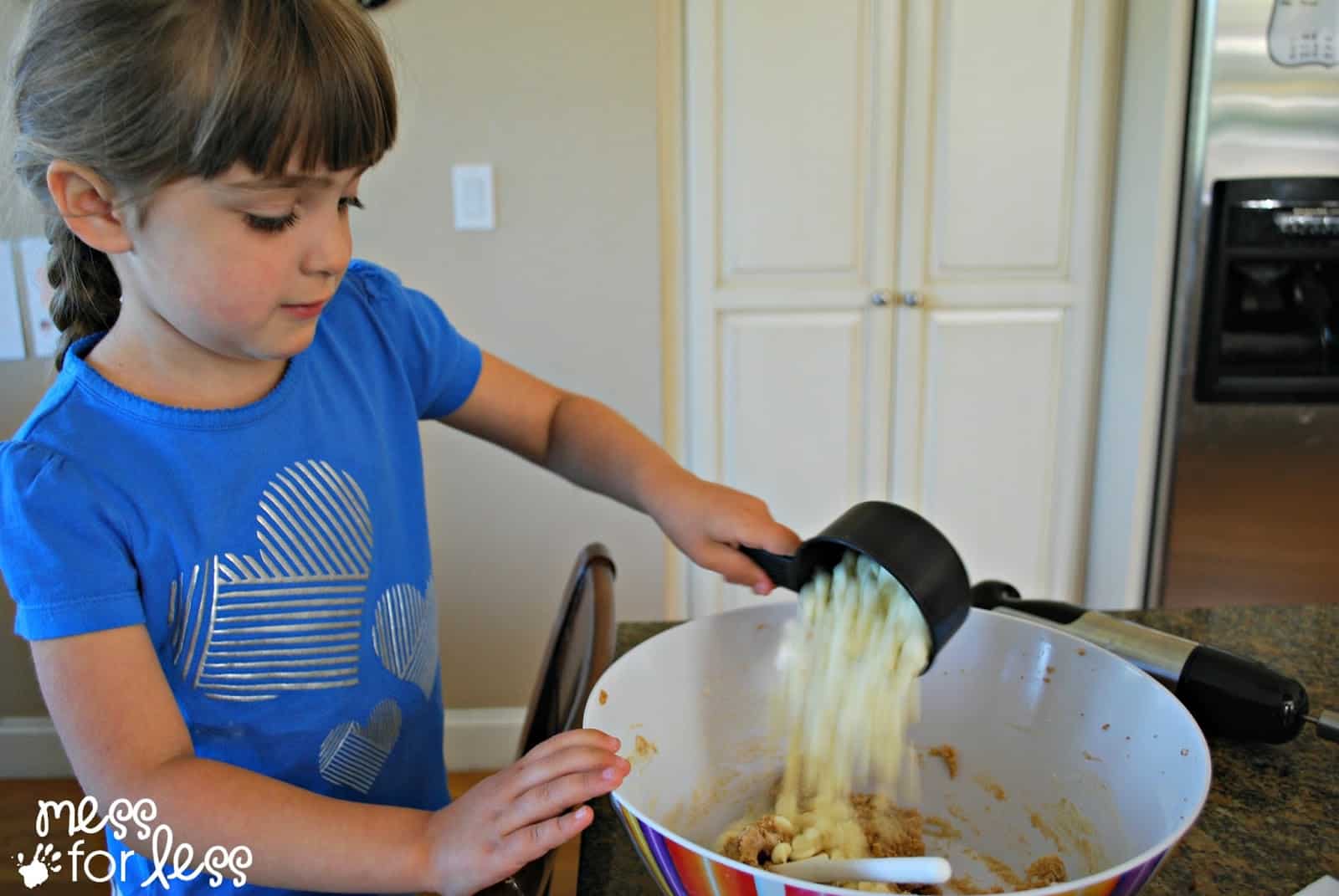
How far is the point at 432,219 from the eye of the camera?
185 centimetres

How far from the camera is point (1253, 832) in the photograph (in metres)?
0.59

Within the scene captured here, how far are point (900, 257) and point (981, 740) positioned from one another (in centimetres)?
144

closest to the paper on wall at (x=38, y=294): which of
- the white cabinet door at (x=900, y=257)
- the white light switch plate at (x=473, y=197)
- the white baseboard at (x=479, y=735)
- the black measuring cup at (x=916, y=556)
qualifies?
the white light switch plate at (x=473, y=197)

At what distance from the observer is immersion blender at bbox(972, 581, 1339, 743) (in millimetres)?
649

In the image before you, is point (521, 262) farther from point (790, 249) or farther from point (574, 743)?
point (574, 743)

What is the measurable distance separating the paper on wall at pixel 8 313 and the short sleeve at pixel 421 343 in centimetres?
134

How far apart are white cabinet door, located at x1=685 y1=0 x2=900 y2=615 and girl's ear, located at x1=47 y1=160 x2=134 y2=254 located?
144cm

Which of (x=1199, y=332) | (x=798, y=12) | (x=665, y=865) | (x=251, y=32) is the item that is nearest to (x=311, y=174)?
(x=251, y=32)

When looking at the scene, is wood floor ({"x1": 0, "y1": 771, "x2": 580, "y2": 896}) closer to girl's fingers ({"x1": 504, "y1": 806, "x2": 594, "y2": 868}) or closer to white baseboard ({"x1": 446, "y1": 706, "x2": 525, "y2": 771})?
white baseboard ({"x1": 446, "y1": 706, "x2": 525, "y2": 771})

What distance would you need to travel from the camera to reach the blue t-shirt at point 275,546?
0.60 meters

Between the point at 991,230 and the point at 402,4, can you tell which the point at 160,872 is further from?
the point at 991,230

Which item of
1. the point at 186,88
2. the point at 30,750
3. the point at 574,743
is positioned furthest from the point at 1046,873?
the point at 30,750

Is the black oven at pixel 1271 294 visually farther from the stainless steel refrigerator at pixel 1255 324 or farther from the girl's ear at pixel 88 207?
the girl's ear at pixel 88 207

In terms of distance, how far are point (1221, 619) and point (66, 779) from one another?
7.11 feet
